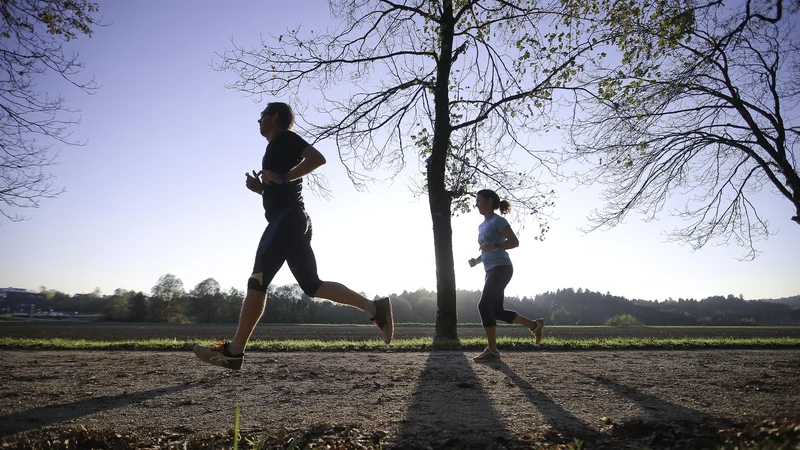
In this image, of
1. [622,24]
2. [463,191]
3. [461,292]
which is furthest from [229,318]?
[622,24]

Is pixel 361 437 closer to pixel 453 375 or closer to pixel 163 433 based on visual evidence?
pixel 163 433

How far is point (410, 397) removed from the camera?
11.1ft

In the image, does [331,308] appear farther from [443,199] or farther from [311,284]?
[311,284]

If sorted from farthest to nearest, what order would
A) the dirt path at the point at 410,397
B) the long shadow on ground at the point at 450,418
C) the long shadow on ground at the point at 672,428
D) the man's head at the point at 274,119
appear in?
the man's head at the point at 274,119, the dirt path at the point at 410,397, the long shadow on ground at the point at 450,418, the long shadow on ground at the point at 672,428

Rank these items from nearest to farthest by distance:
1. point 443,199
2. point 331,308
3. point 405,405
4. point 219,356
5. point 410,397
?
point 405,405 < point 410,397 < point 219,356 < point 443,199 < point 331,308

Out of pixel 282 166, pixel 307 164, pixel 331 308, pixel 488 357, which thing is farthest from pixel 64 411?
pixel 331 308

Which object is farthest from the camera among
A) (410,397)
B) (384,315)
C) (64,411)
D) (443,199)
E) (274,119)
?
(443,199)

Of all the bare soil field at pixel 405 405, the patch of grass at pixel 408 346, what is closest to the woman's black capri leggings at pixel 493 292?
the bare soil field at pixel 405 405

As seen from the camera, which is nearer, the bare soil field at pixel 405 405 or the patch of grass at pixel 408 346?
the bare soil field at pixel 405 405

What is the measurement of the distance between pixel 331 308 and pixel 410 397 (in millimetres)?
61533

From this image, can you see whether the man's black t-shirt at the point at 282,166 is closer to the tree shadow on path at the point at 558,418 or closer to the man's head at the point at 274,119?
the man's head at the point at 274,119

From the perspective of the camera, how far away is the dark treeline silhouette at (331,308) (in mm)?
59375

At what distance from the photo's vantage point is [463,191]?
10938mm

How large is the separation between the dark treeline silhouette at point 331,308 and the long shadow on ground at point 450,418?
1518 inches
